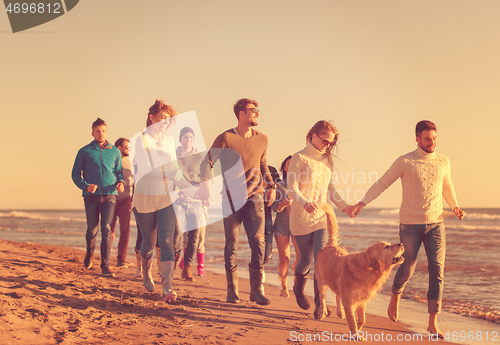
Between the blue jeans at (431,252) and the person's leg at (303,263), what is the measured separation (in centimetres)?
112

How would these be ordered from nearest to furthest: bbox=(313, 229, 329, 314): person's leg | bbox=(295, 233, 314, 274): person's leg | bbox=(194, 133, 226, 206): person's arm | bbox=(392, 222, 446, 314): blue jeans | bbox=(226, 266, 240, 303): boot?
bbox=(392, 222, 446, 314): blue jeans < bbox=(313, 229, 329, 314): person's leg < bbox=(295, 233, 314, 274): person's leg < bbox=(194, 133, 226, 206): person's arm < bbox=(226, 266, 240, 303): boot

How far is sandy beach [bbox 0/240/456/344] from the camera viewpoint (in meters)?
3.65

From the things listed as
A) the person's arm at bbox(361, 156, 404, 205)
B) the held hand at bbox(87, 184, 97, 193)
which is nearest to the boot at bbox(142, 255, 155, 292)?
the held hand at bbox(87, 184, 97, 193)

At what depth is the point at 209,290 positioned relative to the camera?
21.3ft

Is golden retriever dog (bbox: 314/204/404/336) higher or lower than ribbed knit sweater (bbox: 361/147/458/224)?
lower

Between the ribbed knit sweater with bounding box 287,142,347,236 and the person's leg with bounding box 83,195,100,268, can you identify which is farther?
the person's leg with bounding box 83,195,100,268

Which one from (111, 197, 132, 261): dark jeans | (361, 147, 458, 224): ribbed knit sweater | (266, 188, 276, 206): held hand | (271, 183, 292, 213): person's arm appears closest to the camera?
(361, 147, 458, 224): ribbed knit sweater

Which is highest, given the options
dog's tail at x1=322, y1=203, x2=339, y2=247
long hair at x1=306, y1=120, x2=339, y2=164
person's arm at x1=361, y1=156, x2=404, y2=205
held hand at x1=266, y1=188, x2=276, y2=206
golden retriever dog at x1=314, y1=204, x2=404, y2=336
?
long hair at x1=306, y1=120, x2=339, y2=164

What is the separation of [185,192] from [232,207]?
2038 millimetres

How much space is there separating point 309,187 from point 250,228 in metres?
0.98

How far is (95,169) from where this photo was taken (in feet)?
22.3

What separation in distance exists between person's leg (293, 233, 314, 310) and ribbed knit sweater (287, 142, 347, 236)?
10 centimetres

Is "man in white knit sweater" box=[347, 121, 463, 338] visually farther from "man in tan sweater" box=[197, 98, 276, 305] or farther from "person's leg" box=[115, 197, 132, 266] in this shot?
"person's leg" box=[115, 197, 132, 266]

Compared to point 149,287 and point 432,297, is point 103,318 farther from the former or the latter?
point 432,297
